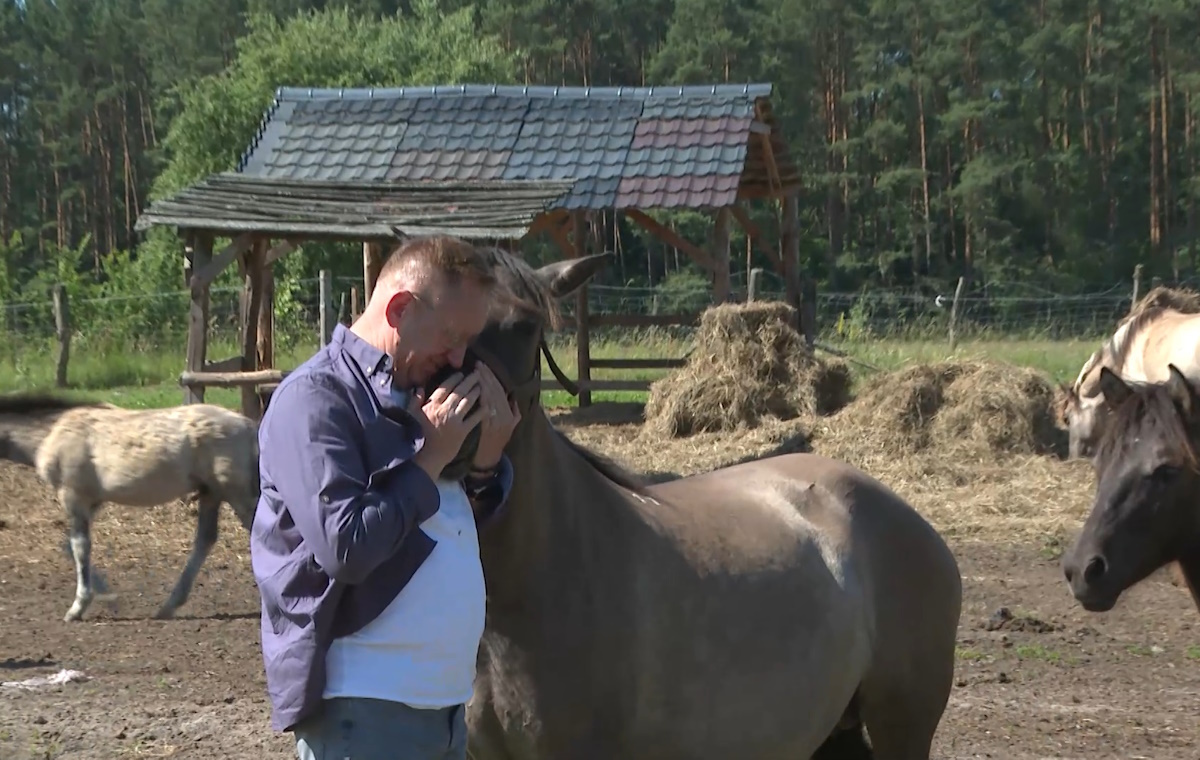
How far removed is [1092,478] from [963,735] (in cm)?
613

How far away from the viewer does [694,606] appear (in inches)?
117

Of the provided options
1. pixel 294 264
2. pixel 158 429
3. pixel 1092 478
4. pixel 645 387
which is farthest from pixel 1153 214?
pixel 158 429

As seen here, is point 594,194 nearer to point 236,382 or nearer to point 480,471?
point 236,382

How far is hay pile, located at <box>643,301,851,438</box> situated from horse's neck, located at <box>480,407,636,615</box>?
10.0m

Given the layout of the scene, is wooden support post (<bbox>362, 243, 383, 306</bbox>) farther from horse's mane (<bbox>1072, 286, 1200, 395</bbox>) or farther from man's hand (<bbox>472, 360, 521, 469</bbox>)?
man's hand (<bbox>472, 360, 521, 469</bbox>)

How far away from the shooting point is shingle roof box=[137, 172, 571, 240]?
11555 millimetres

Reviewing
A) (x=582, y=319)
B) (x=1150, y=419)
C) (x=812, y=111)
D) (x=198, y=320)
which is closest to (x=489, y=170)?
(x=582, y=319)

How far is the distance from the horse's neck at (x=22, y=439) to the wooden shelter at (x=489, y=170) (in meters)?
3.89

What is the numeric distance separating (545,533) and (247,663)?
4199mm

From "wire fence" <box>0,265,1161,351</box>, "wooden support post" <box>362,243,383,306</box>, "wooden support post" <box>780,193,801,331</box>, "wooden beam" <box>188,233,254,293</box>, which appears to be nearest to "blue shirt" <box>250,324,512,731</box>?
"wooden support post" <box>362,243,383,306</box>

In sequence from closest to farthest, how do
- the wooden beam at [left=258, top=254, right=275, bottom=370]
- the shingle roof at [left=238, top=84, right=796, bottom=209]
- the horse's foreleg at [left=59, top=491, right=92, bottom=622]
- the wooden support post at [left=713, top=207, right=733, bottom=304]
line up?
the horse's foreleg at [left=59, top=491, right=92, bottom=622] → the wooden beam at [left=258, top=254, right=275, bottom=370] → the shingle roof at [left=238, top=84, right=796, bottom=209] → the wooden support post at [left=713, top=207, right=733, bottom=304]

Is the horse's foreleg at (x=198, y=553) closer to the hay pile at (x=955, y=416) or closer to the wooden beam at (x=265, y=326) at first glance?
the wooden beam at (x=265, y=326)

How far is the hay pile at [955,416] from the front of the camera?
11703 mm

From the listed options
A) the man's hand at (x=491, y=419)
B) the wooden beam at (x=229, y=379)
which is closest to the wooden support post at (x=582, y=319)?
the wooden beam at (x=229, y=379)
